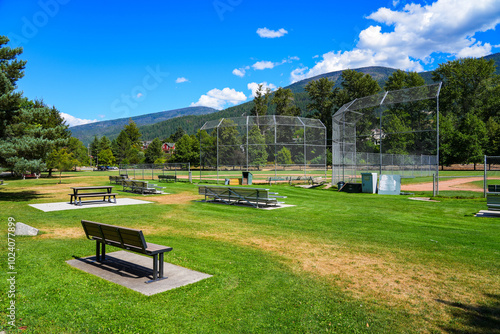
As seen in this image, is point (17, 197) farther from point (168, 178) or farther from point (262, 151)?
point (262, 151)

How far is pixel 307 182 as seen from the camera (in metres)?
23.0

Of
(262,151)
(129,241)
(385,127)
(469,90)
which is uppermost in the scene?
(469,90)

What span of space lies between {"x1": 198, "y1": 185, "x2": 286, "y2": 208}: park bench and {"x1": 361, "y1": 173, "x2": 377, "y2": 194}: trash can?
688cm

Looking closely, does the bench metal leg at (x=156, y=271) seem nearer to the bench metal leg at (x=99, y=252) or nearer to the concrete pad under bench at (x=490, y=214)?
the bench metal leg at (x=99, y=252)

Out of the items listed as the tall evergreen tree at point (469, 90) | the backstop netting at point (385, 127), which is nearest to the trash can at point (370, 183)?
the backstop netting at point (385, 127)

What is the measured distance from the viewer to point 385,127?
76.2ft

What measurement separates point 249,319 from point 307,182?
1984 centimetres

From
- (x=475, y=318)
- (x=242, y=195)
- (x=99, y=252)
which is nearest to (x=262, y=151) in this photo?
(x=242, y=195)

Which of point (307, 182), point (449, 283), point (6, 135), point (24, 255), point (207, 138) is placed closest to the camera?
point (449, 283)

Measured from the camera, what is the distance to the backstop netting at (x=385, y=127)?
18.3 meters

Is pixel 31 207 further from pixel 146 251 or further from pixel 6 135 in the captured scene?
pixel 146 251

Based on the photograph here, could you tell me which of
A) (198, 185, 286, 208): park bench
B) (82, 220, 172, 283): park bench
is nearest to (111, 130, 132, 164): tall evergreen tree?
(198, 185, 286, 208): park bench

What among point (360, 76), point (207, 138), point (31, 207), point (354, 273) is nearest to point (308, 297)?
point (354, 273)

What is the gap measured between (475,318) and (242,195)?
1005 cm
